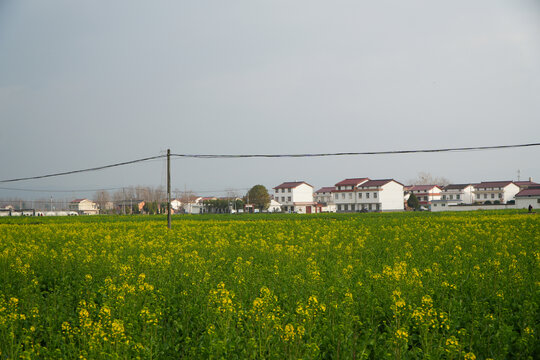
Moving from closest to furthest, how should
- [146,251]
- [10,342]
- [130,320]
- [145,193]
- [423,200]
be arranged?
[10,342]
[130,320]
[146,251]
[423,200]
[145,193]

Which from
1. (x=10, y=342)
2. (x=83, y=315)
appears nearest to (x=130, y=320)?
(x=83, y=315)

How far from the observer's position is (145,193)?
6791 inches

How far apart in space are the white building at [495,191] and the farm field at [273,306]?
10625 cm

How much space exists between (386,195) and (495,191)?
33419 millimetres

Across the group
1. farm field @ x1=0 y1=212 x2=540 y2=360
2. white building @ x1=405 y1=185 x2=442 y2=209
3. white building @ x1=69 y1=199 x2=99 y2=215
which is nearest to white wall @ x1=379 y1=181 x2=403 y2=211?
white building @ x1=405 y1=185 x2=442 y2=209

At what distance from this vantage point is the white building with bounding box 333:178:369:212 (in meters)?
102

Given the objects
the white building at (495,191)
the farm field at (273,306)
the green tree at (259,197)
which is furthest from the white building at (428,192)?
the farm field at (273,306)

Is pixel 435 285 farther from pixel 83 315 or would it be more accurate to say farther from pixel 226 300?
pixel 83 315

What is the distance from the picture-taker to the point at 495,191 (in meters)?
112

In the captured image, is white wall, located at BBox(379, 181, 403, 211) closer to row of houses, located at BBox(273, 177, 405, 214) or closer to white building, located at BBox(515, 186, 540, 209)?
row of houses, located at BBox(273, 177, 405, 214)

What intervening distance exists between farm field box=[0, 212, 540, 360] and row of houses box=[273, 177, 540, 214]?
78.3 meters

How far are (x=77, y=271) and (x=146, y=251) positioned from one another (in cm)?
346

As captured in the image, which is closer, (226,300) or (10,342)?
(10,342)

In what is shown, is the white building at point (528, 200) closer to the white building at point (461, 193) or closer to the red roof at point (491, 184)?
the red roof at point (491, 184)
